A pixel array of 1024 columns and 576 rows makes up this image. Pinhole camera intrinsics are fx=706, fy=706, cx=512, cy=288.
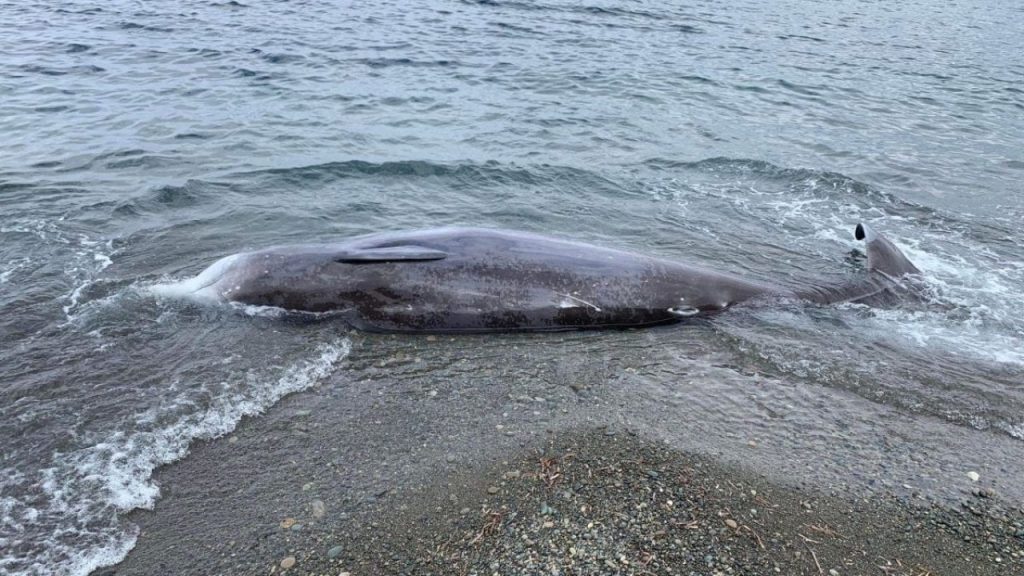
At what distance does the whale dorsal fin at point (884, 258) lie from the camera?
8008 mm

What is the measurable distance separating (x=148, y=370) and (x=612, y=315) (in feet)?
13.6

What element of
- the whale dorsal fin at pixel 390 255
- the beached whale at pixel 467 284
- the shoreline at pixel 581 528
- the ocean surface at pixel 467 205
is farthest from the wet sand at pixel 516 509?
the whale dorsal fin at pixel 390 255

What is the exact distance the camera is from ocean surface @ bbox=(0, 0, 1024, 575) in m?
5.29

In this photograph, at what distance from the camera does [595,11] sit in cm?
3014

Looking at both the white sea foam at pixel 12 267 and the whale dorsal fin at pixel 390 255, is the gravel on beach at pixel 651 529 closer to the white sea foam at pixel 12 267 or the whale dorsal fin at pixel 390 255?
the whale dorsal fin at pixel 390 255

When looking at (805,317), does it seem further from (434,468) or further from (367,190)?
(367,190)

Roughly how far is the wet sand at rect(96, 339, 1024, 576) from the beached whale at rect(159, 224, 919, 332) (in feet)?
5.10

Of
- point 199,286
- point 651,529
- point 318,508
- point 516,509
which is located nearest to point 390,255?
point 199,286

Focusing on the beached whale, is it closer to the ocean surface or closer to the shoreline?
the ocean surface

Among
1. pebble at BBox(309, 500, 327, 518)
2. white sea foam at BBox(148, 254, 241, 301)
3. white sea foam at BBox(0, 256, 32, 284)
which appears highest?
pebble at BBox(309, 500, 327, 518)

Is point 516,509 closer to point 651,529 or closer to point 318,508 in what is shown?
point 651,529

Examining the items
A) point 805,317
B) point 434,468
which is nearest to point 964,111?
point 805,317

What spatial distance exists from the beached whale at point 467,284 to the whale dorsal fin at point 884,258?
162cm

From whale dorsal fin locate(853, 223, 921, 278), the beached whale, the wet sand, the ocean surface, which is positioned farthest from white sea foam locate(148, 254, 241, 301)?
whale dorsal fin locate(853, 223, 921, 278)
